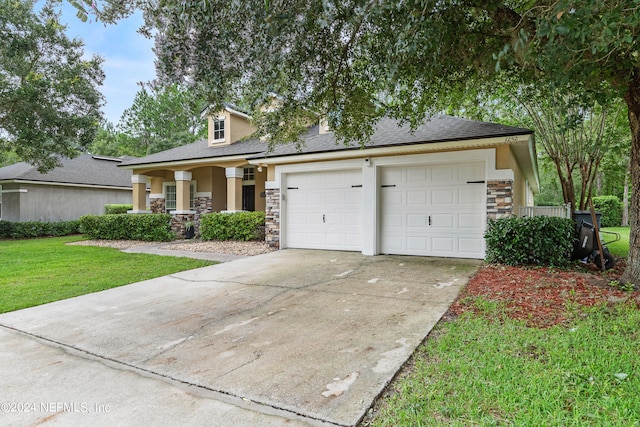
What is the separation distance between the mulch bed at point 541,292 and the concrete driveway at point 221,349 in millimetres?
376

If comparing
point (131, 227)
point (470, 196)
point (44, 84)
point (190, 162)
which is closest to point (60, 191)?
point (131, 227)

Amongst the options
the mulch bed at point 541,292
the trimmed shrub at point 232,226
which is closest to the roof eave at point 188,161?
the trimmed shrub at point 232,226

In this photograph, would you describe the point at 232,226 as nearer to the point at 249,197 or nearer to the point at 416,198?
the point at 249,197

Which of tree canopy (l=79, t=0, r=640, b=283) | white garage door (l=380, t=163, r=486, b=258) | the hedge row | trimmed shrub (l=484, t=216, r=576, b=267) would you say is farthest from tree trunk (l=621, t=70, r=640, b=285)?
the hedge row

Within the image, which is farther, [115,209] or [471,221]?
[115,209]

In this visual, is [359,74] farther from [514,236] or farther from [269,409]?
[269,409]

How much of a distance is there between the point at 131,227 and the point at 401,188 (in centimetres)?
1085

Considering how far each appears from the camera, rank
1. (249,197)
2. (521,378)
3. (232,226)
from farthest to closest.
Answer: (249,197), (232,226), (521,378)

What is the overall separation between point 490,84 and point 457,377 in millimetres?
8272

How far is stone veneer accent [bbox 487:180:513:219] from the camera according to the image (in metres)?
7.66

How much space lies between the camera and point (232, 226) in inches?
503

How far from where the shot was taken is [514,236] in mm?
7223

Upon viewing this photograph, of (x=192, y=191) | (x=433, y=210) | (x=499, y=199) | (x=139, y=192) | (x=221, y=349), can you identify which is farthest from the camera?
(x=192, y=191)

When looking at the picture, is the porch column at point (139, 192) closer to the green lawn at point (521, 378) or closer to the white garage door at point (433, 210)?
Result: the white garage door at point (433, 210)
